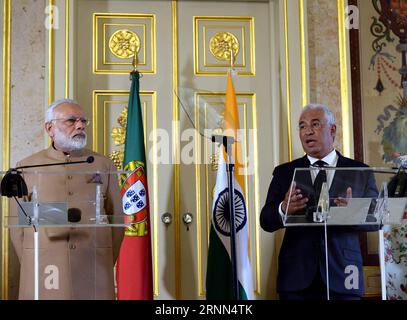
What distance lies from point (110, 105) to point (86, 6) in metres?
0.69

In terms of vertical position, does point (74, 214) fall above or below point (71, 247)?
above

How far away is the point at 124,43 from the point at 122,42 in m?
0.02

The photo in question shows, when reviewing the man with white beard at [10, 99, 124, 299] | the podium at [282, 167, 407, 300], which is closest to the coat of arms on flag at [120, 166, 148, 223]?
the man with white beard at [10, 99, 124, 299]

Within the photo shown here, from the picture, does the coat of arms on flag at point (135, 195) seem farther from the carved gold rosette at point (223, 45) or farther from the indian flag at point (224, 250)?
the carved gold rosette at point (223, 45)

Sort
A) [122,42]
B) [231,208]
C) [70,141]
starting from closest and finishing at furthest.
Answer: [231,208] < [70,141] < [122,42]

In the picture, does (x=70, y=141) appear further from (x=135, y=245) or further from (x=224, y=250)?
(x=224, y=250)

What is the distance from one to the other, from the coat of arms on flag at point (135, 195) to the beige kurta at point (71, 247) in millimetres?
466

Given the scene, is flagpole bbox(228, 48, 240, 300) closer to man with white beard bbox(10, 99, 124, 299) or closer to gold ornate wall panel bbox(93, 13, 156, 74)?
man with white beard bbox(10, 99, 124, 299)

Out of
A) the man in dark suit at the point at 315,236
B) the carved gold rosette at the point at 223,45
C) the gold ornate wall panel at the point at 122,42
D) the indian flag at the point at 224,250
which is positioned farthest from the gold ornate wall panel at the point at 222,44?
the man in dark suit at the point at 315,236

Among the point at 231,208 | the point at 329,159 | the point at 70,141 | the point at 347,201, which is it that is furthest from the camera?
the point at 329,159

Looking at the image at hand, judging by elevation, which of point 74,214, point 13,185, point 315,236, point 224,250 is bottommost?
point 224,250

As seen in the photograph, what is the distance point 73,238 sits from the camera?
11.4 feet

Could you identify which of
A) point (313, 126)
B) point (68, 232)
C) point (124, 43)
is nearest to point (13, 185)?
point (68, 232)
